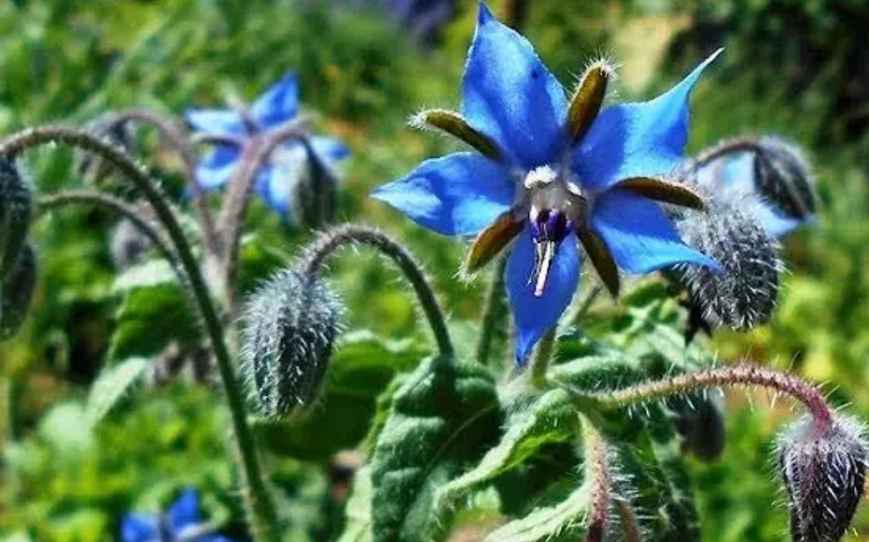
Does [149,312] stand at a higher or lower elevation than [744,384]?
higher

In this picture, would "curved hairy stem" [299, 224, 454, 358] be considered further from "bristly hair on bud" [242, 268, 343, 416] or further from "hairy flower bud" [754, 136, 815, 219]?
"hairy flower bud" [754, 136, 815, 219]

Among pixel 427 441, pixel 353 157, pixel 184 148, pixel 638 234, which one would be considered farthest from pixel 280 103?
pixel 353 157

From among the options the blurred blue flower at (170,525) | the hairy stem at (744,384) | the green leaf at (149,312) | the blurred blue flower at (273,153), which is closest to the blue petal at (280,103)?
the blurred blue flower at (273,153)

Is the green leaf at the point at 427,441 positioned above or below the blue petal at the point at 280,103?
below

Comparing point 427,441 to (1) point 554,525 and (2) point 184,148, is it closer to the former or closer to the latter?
(1) point 554,525

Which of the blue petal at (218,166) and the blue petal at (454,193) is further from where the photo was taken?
the blue petal at (218,166)

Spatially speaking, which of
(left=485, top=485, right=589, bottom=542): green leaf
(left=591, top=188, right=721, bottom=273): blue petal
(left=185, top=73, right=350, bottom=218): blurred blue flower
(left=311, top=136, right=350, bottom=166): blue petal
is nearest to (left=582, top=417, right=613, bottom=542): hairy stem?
(left=485, top=485, right=589, bottom=542): green leaf

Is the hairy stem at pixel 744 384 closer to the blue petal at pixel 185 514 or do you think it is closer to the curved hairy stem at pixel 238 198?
the curved hairy stem at pixel 238 198
